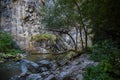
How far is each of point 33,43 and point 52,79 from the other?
71.3 ft

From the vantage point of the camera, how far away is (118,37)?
10211 millimetres

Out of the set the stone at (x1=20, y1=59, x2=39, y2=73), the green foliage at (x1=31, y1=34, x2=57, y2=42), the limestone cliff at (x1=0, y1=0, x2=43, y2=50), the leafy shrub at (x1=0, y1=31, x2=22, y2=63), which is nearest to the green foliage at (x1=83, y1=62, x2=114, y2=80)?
the stone at (x1=20, y1=59, x2=39, y2=73)

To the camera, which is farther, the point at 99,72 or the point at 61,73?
the point at 61,73

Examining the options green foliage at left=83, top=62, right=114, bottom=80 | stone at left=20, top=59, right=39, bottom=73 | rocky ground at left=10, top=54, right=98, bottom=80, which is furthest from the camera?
stone at left=20, top=59, right=39, bottom=73

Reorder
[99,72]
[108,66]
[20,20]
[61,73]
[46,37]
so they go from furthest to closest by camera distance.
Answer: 1. [20,20]
2. [46,37]
3. [61,73]
4. [99,72]
5. [108,66]

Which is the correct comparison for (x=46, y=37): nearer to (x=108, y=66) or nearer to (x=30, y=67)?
(x=30, y=67)

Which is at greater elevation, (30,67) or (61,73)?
(61,73)

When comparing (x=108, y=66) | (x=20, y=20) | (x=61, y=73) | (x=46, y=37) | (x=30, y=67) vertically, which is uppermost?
(x=20, y=20)

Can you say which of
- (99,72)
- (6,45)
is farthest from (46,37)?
(99,72)

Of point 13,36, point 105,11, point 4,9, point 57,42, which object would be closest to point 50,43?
point 57,42

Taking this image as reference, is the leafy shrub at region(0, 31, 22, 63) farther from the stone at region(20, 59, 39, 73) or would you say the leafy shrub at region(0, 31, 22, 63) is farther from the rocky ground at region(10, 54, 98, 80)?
the rocky ground at region(10, 54, 98, 80)

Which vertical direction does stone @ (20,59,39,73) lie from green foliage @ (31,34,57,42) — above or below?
below

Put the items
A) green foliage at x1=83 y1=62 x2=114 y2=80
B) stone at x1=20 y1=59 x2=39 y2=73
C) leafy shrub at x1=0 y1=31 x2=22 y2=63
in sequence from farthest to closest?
leafy shrub at x1=0 y1=31 x2=22 y2=63
stone at x1=20 y1=59 x2=39 y2=73
green foliage at x1=83 y1=62 x2=114 y2=80

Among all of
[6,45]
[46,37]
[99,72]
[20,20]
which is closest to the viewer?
[99,72]
